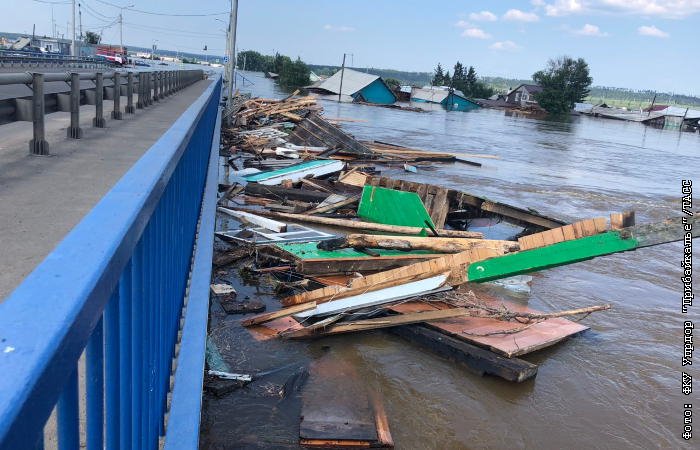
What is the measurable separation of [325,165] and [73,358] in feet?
48.2

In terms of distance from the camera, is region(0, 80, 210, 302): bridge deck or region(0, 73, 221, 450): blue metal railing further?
region(0, 80, 210, 302): bridge deck

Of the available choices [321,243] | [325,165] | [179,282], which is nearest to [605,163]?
[325,165]

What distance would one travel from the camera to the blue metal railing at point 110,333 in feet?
2.75

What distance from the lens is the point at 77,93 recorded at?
937 centimetres

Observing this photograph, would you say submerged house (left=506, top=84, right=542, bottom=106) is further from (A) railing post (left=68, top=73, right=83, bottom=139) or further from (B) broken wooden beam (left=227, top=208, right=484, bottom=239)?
(A) railing post (left=68, top=73, right=83, bottom=139)

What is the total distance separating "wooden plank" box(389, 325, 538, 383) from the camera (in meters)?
5.62

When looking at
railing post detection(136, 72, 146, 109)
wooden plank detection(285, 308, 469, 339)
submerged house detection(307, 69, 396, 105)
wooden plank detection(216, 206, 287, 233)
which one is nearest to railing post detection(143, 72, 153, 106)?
railing post detection(136, 72, 146, 109)

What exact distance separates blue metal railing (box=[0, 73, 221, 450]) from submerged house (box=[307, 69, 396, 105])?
66.9 meters

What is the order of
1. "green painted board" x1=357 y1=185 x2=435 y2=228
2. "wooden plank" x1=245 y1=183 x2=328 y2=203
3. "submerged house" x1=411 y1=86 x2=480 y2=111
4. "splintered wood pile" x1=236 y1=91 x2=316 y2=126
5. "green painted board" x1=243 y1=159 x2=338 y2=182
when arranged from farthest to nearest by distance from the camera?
"submerged house" x1=411 y1=86 x2=480 y2=111 < "splintered wood pile" x1=236 y1=91 x2=316 y2=126 < "green painted board" x1=243 y1=159 x2=338 y2=182 < "wooden plank" x1=245 y1=183 x2=328 y2=203 < "green painted board" x1=357 y1=185 x2=435 y2=228

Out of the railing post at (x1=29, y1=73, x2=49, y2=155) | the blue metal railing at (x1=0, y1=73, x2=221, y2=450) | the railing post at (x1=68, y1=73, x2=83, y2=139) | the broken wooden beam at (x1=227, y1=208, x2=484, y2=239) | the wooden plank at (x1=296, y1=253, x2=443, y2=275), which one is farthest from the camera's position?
→ the broken wooden beam at (x1=227, y1=208, x2=484, y2=239)

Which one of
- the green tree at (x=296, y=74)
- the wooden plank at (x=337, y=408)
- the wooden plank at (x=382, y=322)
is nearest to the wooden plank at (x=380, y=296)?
the wooden plank at (x=382, y=322)

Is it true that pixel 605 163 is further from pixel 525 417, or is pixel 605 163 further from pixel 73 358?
pixel 73 358

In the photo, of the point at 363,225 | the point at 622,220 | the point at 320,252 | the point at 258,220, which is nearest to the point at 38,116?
the point at 258,220

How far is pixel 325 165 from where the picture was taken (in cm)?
1556
